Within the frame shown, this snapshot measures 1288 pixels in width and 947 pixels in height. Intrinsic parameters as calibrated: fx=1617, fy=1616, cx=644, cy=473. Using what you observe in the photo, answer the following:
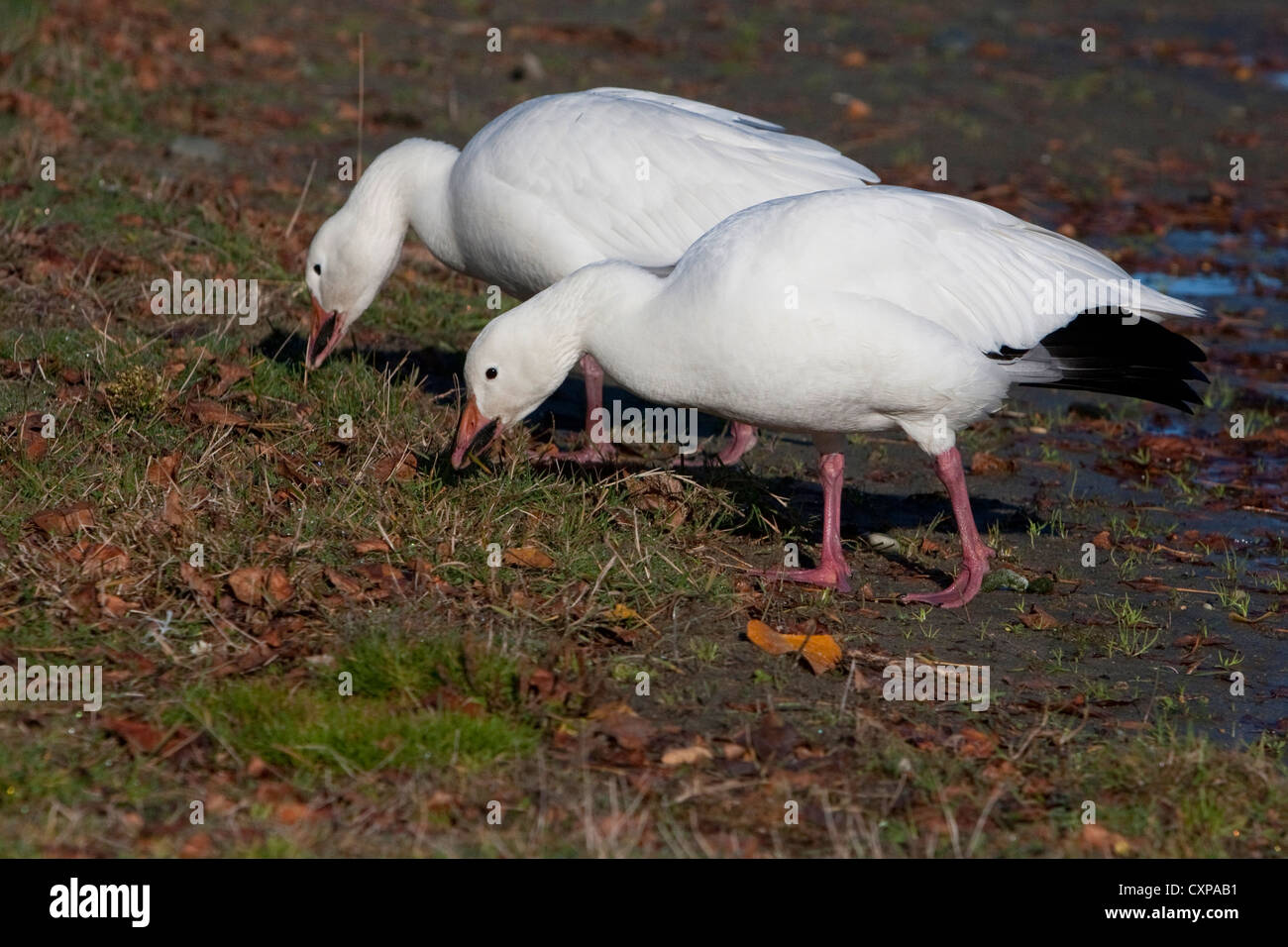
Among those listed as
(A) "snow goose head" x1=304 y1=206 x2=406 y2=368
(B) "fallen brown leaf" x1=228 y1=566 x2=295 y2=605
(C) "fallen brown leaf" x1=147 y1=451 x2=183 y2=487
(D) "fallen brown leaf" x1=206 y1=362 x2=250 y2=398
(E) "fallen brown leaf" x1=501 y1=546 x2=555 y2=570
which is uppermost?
(A) "snow goose head" x1=304 y1=206 x2=406 y2=368

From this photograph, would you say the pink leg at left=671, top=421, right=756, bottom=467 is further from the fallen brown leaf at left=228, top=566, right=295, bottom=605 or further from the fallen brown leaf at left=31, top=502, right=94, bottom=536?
the fallen brown leaf at left=31, top=502, right=94, bottom=536

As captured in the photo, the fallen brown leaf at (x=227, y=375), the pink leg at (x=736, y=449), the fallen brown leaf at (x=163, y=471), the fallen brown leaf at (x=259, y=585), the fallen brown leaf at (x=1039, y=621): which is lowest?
the fallen brown leaf at (x=1039, y=621)

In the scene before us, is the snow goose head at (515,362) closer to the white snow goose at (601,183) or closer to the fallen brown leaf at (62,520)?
the white snow goose at (601,183)

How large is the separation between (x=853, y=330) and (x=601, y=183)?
1.83 m

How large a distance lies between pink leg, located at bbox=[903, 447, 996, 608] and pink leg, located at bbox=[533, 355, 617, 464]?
60.7 inches

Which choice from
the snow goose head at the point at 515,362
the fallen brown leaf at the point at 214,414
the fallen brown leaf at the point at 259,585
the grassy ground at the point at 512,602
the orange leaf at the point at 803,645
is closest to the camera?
the grassy ground at the point at 512,602

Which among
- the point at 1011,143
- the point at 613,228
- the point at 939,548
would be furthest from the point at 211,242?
the point at 1011,143

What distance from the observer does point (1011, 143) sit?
1353 cm

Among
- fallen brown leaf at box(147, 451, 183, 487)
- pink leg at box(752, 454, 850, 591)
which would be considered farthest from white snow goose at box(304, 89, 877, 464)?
fallen brown leaf at box(147, 451, 183, 487)

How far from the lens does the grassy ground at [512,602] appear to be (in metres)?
4.19

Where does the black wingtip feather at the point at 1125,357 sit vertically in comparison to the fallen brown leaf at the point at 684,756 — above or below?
above

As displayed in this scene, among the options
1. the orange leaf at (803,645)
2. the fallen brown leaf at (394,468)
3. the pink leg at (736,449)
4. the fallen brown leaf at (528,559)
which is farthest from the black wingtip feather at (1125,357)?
the fallen brown leaf at (394,468)

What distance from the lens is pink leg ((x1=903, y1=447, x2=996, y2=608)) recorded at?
19.0 feet

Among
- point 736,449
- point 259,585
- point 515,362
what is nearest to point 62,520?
point 259,585
